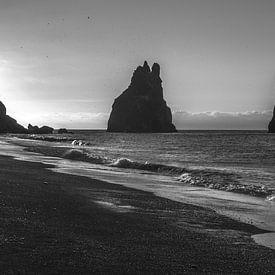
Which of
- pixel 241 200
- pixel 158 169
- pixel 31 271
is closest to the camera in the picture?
pixel 31 271

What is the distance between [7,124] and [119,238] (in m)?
181

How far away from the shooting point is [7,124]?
180 m

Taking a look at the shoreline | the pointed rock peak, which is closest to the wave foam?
the shoreline

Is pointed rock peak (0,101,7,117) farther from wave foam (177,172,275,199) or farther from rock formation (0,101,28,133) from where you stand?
wave foam (177,172,275,199)

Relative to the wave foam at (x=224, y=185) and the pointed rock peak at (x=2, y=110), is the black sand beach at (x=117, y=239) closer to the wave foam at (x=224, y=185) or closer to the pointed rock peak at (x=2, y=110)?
the wave foam at (x=224, y=185)

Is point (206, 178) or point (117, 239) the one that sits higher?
point (117, 239)

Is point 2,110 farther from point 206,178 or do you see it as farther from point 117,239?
point 117,239

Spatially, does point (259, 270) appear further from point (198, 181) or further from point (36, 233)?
point (198, 181)

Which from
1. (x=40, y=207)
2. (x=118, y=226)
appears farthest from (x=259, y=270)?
(x=40, y=207)

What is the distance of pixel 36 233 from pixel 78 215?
2.64 meters

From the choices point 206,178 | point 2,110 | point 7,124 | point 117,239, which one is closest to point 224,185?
point 206,178

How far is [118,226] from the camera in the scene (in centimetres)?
905

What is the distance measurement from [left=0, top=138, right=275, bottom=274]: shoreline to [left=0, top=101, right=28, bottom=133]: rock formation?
171m

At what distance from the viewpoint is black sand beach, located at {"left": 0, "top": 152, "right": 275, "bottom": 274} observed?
6.02m
